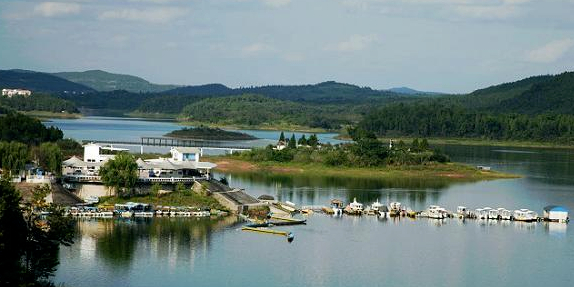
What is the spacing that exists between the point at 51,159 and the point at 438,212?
16.3 metres

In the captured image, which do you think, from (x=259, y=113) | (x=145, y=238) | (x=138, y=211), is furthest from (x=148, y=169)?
(x=259, y=113)

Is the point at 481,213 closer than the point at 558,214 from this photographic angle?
No

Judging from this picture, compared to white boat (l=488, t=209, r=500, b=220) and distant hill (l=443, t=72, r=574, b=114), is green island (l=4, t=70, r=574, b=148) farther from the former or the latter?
white boat (l=488, t=209, r=500, b=220)

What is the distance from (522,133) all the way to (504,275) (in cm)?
8536

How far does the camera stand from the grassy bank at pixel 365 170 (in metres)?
62.2

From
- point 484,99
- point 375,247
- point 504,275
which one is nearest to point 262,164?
point 375,247

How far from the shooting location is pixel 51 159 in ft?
138

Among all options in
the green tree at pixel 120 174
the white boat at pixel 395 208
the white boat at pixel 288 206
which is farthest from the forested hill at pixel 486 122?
the green tree at pixel 120 174

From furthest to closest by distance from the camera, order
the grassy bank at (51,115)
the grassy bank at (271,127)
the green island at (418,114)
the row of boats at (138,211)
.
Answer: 1. the grassy bank at (51,115)
2. the grassy bank at (271,127)
3. the green island at (418,114)
4. the row of boats at (138,211)

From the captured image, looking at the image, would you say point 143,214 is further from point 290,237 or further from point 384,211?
point 384,211

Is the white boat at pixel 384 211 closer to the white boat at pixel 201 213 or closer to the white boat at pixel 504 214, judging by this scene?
the white boat at pixel 504 214

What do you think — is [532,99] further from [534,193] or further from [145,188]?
[145,188]

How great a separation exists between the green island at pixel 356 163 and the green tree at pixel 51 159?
732 inches

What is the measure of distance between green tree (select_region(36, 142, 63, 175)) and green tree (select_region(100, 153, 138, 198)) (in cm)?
203
